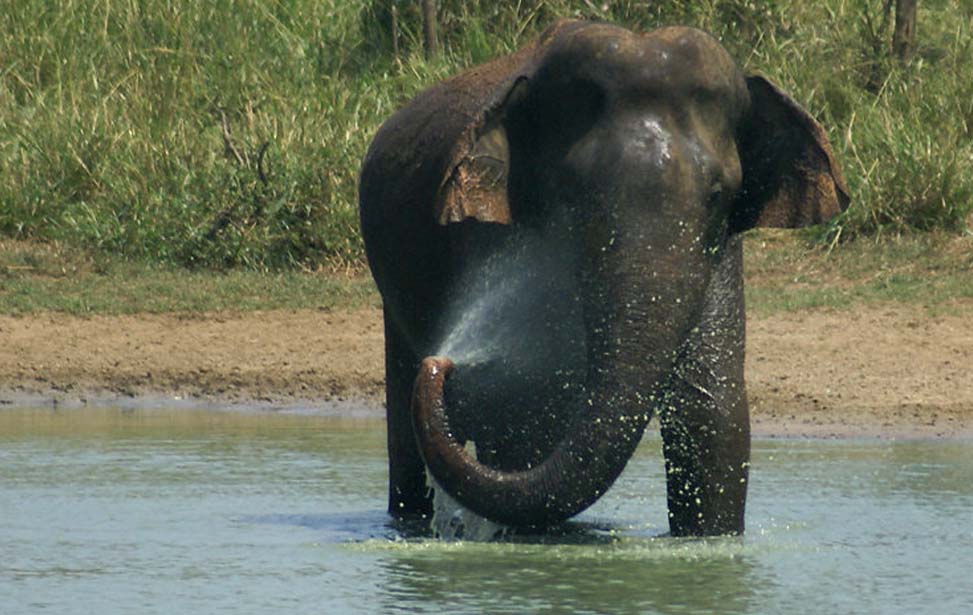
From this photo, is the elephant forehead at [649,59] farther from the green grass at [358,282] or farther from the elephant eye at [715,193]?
the green grass at [358,282]

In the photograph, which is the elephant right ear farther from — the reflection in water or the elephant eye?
the reflection in water

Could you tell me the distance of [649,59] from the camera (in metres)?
7.12

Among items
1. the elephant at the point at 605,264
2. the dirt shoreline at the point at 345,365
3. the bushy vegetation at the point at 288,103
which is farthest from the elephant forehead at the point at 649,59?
the bushy vegetation at the point at 288,103

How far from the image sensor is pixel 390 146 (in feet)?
29.8

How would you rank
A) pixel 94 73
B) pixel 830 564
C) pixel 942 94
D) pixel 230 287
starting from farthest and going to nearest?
1. pixel 94 73
2. pixel 942 94
3. pixel 230 287
4. pixel 830 564

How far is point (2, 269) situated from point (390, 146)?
21.0 feet

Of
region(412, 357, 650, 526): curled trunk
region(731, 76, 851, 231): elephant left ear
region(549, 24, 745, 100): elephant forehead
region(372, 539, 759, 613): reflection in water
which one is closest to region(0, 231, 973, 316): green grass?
region(372, 539, 759, 613): reflection in water

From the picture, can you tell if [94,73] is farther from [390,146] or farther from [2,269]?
[390,146]

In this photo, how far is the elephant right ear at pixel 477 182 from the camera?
23.9ft

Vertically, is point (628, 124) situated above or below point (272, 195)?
above

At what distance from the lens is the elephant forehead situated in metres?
7.10

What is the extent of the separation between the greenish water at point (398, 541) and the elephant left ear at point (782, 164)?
1.11 metres

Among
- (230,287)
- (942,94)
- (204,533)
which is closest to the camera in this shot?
(204,533)

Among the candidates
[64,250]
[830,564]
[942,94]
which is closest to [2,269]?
[64,250]
